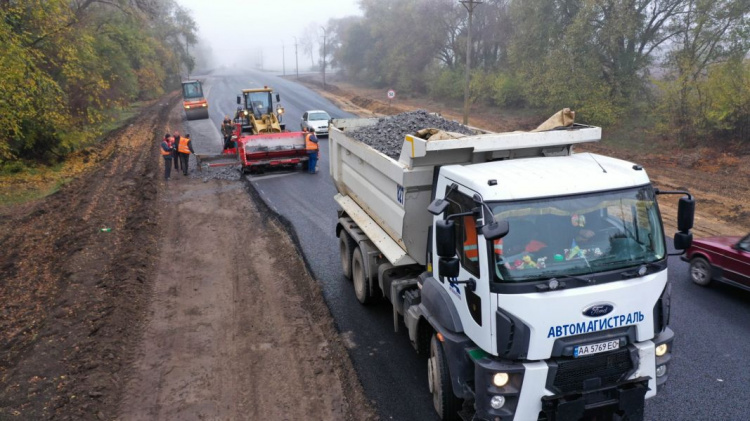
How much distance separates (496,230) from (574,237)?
83 centimetres

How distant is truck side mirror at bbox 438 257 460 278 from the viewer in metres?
4.55

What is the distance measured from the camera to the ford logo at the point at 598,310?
4.32 metres

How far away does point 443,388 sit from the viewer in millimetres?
5293

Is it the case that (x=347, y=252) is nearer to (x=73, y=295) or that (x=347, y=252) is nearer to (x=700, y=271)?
(x=73, y=295)

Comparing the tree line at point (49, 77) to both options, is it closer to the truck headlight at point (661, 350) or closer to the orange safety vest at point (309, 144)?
the orange safety vest at point (309, 144)

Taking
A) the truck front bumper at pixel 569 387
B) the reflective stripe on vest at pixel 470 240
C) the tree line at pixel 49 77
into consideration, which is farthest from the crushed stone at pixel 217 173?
the truck front bumper at pixel 569 387

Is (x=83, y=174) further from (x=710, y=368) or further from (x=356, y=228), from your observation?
(x=710, y=368)

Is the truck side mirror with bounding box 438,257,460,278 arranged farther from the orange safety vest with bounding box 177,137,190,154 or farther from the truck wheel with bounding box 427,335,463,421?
the orange safety vest with bounding box 177,137,190,154

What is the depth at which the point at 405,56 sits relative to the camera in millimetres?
49438

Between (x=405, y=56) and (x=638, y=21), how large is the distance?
27.2 m

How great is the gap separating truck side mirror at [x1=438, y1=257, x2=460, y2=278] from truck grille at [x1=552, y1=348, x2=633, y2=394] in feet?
3.61

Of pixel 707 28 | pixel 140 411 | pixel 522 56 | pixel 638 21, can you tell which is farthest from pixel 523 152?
pixel 522 56

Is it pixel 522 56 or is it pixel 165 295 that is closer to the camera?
pixel 165 295

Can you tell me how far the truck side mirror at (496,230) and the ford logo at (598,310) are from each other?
964mm
